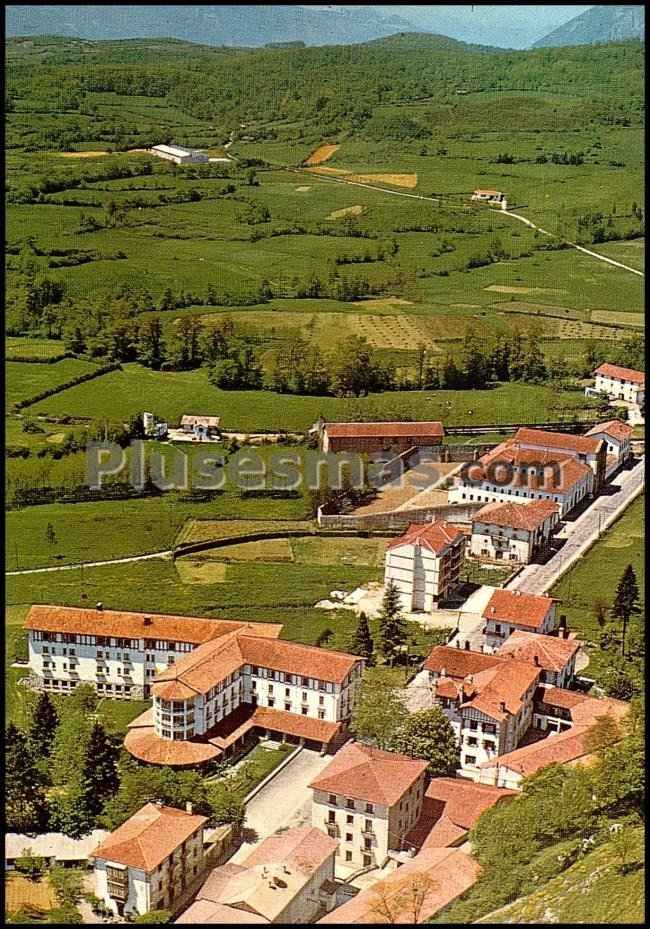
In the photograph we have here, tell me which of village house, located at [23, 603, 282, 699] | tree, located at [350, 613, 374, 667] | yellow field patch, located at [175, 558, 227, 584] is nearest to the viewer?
village house, located at [23, 603, 282, 699]

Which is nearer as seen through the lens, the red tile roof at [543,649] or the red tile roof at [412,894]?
the red tile roof at [412,894]

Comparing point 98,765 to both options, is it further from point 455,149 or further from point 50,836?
point 455,149

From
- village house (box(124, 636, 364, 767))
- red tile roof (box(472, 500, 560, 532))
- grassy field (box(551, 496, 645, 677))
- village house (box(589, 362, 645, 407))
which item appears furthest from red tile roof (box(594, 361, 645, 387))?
village house (box(124, 636, 364, 767))

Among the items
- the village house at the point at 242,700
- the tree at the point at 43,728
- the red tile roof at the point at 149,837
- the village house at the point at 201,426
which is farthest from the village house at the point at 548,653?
the village house at the point at 201,426

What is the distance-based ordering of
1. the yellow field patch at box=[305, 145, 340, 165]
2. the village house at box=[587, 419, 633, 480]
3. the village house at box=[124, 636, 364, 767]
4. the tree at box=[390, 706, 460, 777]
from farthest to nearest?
the yellow field patch at box=[305, 145, 340, 165] → the village house at box=[587, 419, 633, 480] → the village house at box=[124, 636, 364, 767] → the tree at box=[390, 706, 460, 777]

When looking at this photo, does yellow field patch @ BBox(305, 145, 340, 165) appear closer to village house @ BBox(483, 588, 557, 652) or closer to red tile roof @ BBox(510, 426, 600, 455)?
red tile roof @ BBox(510, 426, 600, 455)

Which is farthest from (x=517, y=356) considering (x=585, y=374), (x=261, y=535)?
(x=261, y=535)

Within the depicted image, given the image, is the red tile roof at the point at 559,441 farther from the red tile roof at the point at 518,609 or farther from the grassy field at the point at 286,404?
the red tile roof at the point at 518,609

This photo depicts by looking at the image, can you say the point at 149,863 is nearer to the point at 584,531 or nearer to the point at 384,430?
Result: the point at 584,531
